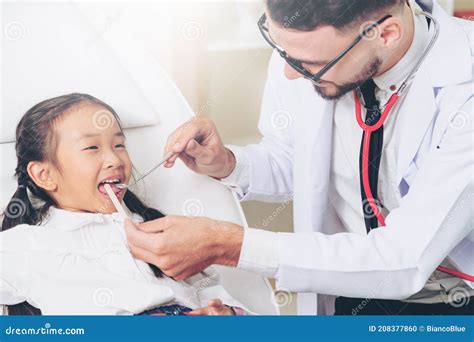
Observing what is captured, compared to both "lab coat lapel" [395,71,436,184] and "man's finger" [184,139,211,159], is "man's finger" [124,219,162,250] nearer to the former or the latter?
"man's finger" [184,139,211,159]

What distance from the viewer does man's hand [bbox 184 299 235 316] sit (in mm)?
1475

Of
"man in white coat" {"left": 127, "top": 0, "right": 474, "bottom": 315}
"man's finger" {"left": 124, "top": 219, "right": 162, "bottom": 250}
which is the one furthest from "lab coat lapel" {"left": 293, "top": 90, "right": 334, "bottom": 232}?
"man's finger" {"left": 124, "top": 219, "right": 162, "bottom": 250}

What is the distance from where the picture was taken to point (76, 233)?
144 cm

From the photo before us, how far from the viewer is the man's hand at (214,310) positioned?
147 cm

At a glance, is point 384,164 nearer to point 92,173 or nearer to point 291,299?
point 291,299

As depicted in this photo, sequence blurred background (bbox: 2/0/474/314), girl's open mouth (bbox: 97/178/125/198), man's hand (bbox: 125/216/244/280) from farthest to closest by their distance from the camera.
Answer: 1. blurred background (bbox: 2/0/474/314)
2. girl's open mouth (bbox: 97/178/125/198)
3. man's hand (bbox: 125/216/244/280)

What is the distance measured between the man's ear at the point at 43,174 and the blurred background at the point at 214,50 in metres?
0.32

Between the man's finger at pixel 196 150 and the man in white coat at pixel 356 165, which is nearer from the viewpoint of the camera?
the man in white coat at pixel 356 165

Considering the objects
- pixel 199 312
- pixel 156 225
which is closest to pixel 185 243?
pixel 156 225

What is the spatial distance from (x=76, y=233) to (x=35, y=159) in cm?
17

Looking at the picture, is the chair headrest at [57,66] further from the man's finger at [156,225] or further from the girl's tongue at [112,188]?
the man's finger at [156,225]

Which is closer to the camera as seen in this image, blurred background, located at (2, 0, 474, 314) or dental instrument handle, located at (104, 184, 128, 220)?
dental instrument handle, located at (104, 184, 128, 220)

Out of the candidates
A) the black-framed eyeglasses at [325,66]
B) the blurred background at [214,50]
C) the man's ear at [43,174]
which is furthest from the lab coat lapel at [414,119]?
the man's ear at [43,174]

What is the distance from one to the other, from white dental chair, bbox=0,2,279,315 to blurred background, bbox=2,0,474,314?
2cm
